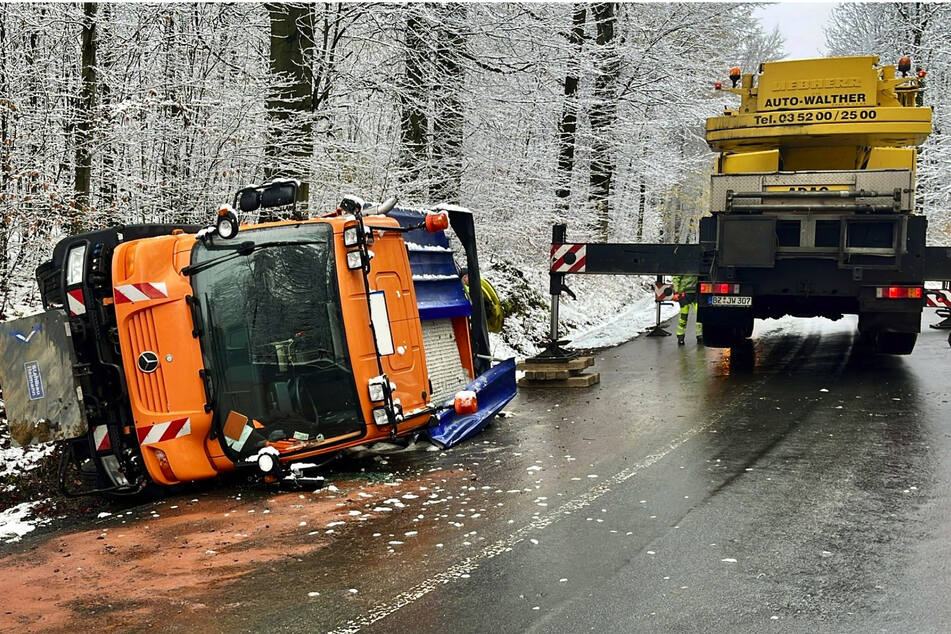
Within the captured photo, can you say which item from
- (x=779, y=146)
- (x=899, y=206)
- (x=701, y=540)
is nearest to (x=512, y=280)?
(x=779, y=146)

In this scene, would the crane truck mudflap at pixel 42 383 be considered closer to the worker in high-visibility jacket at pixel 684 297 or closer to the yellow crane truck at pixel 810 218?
the yellow crane truck at pixel 810 218

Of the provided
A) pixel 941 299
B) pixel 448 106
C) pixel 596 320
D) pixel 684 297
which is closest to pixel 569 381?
pixel 684 297

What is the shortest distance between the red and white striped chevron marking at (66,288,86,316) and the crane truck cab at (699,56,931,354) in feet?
24.8

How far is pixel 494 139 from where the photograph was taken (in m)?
17.5

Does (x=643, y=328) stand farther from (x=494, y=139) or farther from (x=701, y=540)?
(x=701, y=540)

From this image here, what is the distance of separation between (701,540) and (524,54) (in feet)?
40.0

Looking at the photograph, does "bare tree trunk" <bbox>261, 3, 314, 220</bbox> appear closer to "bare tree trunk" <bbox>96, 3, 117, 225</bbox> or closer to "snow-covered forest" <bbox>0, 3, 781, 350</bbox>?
"snow-covered forest" <bbox>0, 3, 781, 350</bbox>

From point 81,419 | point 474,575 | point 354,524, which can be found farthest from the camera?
point 81,419

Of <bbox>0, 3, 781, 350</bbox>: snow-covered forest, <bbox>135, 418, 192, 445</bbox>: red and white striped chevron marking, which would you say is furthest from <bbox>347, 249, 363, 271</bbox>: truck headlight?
<bbox>0, 3, 781, 350</bbox>: snow-covered forest

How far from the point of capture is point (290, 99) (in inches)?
484

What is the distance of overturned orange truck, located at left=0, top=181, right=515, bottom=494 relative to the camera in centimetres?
657

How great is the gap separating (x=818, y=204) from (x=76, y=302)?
8346 millimetres

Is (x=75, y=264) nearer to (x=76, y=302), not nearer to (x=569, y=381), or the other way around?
(x=76, y=302)

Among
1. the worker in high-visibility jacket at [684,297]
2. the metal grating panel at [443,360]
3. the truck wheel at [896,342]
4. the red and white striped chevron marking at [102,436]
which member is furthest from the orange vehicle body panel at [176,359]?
the worker in high-visibility jacket at [684,297]
